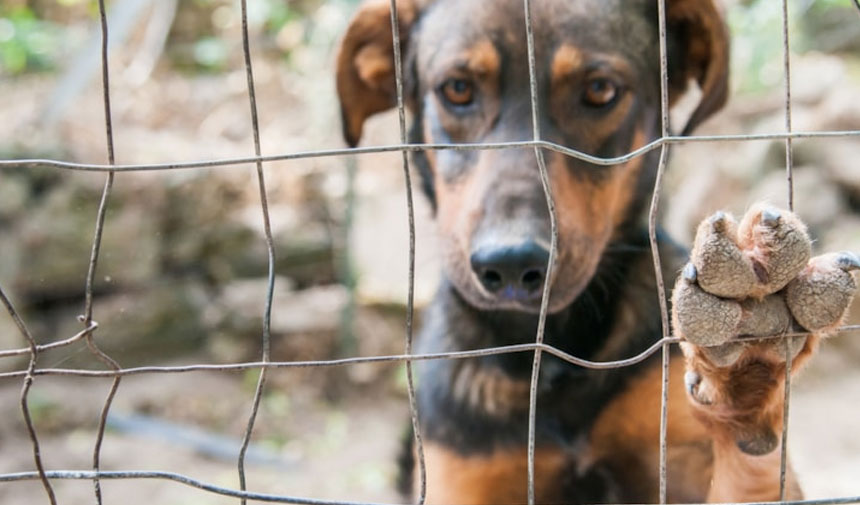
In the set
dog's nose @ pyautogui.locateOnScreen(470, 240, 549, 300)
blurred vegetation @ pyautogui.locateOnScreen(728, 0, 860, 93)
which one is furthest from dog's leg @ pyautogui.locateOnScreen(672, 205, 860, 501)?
blurred vegetation @ pyautogui.locateOnScreen(728, 0, 860, 93)

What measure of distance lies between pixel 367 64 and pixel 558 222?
1097 millimetres

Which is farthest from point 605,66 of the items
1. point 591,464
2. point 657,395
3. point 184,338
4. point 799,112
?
point 799,112

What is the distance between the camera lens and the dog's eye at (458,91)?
254cm

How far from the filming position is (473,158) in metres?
2.41

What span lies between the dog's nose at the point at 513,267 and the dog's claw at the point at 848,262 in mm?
694

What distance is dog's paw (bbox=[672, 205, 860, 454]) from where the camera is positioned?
54.3 inches

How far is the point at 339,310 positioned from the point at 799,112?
4366 mm

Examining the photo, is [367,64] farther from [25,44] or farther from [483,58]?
[25,44]

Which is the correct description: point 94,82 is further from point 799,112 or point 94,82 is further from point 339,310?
point 799,112

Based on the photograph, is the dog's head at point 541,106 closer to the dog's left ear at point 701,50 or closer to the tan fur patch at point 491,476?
the dog's left ear at point 701,50

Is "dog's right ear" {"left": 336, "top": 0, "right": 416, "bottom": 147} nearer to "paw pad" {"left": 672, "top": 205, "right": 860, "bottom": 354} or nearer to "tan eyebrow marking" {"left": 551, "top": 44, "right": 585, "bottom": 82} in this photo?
"tan eyebrow marking" {"left": 551, "top": 44, "right": 585, "bottom": 82}

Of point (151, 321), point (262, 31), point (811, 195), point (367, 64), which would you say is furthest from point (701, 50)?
point (262, 31)

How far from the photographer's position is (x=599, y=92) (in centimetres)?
247

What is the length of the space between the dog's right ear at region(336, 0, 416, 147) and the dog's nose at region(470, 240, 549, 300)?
3.70 ft
